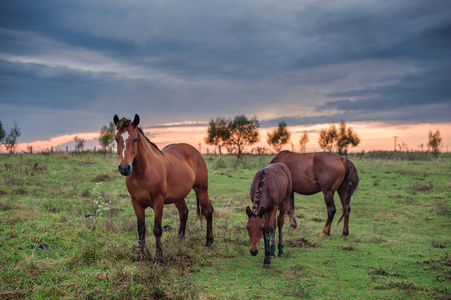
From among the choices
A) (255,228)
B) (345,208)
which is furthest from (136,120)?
(345,208)

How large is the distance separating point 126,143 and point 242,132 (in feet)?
192

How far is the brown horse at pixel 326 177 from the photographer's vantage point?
10.6 metres

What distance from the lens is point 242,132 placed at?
64.1 meters

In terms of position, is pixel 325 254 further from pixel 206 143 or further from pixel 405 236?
pixel 206 143

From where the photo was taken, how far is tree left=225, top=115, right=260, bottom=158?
63969 millimetres

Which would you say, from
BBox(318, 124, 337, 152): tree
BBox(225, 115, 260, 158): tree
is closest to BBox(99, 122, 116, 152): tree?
BBox(225, 115, 260, 158): tree

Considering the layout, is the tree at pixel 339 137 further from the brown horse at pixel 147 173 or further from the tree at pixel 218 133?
the brown horse at pixel 147 173

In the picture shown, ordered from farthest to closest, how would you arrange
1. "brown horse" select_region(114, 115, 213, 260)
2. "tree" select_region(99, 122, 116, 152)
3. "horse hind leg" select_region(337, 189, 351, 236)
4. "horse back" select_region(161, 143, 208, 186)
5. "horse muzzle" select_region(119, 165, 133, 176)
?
"tree" select_region(99, 122, 116, 152), "horse hind leg" select_region(337, 189, 351, 236), "horse back" select_region(161, 143, 208, 186), "brown horse" select_region(114, 115, 213, 260), "horse muzzle" select_region(119, 165, 133, 176)

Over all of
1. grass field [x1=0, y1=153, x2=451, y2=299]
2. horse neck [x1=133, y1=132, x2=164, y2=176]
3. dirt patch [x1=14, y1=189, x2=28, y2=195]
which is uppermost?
horse neck [x1=133, y1=132, x2=164, y2=176]

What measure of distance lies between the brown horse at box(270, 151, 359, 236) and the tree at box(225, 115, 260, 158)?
5259 centimetres

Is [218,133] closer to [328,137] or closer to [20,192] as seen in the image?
[328,137]

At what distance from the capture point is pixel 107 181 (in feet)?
66.5

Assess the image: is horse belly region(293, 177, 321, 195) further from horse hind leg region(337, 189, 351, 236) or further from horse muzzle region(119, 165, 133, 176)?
horse muzzle region(119, 165, 133, 176)

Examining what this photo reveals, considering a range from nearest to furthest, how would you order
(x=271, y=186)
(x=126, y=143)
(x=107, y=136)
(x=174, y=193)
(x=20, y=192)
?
(x=126, y=143) → (x=271, y=186) → (x=174, y=193) → (x=20, y=192) → (x=107, y=136)
